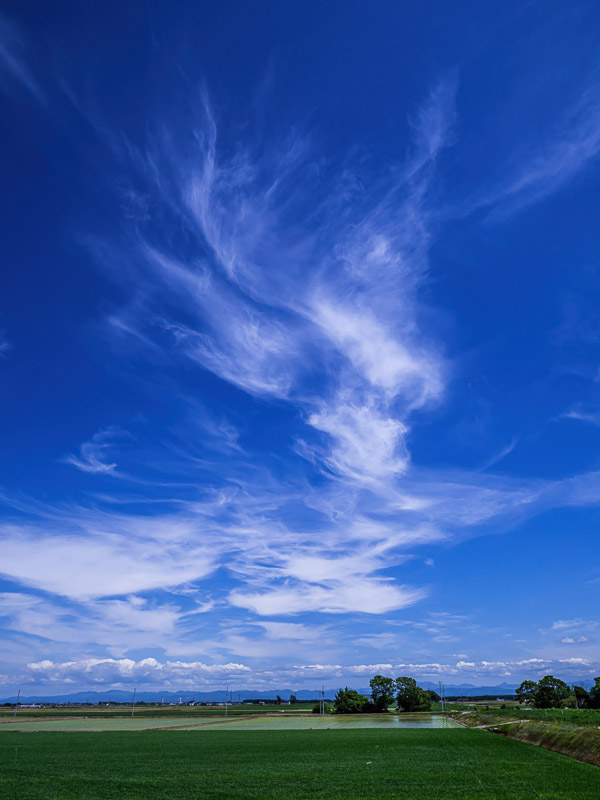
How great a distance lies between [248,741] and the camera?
200 ft

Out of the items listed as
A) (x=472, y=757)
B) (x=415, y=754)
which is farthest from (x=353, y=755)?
(x=472, y=757)

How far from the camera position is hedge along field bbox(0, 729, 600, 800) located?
1010 inches

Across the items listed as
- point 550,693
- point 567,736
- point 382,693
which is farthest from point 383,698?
point 567,736

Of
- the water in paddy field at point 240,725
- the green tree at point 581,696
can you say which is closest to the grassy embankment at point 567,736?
the water in paddy field at point 240,725

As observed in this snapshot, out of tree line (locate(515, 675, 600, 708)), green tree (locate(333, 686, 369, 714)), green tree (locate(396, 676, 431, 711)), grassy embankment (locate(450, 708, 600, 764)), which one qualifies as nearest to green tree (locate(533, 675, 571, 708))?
tree line (locate(515, 675, 600, 708))

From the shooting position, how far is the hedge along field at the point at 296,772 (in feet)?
84.2

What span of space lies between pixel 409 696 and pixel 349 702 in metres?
17.4

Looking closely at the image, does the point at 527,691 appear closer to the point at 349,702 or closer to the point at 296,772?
the point at 349,702

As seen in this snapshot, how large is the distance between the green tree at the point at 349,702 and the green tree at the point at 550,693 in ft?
150

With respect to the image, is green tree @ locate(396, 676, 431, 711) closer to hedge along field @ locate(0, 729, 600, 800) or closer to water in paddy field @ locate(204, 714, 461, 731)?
water in paddy field @ locate(204, 714, 461, 731)

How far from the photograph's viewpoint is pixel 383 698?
146 metres

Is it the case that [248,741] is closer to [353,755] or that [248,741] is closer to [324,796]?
[353,755]

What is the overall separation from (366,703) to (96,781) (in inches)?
5454

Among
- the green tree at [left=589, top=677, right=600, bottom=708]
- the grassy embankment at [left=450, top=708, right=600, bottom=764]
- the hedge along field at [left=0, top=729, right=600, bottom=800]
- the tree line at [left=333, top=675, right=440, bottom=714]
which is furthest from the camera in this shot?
the tree line at [left=333, top=675, right=440, bottom=714]
